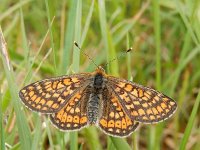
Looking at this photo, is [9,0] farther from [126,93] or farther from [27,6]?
[126,93]

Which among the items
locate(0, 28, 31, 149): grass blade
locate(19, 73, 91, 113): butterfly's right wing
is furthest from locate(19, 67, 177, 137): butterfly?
locate(0, 28, 31, 149): grass blade

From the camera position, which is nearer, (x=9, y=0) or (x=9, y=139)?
(x=9, y=139)

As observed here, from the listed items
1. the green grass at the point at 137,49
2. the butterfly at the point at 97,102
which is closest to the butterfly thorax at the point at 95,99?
the butterfly at the point at 97,102

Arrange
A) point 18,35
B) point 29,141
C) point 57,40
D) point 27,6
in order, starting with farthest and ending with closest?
point 27,6
point 18,35
point 57,40
point 29,141

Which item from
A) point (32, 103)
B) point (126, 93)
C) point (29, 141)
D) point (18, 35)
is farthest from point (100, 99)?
point (18, 35)

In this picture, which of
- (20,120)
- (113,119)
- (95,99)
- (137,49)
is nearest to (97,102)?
(95,99)

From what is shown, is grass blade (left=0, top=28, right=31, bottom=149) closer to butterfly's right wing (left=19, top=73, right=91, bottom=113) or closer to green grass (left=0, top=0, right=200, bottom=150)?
butterfly's right wing (left=19, top=73, right=91, bottom=113)

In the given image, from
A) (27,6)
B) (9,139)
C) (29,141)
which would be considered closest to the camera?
(29,141)
